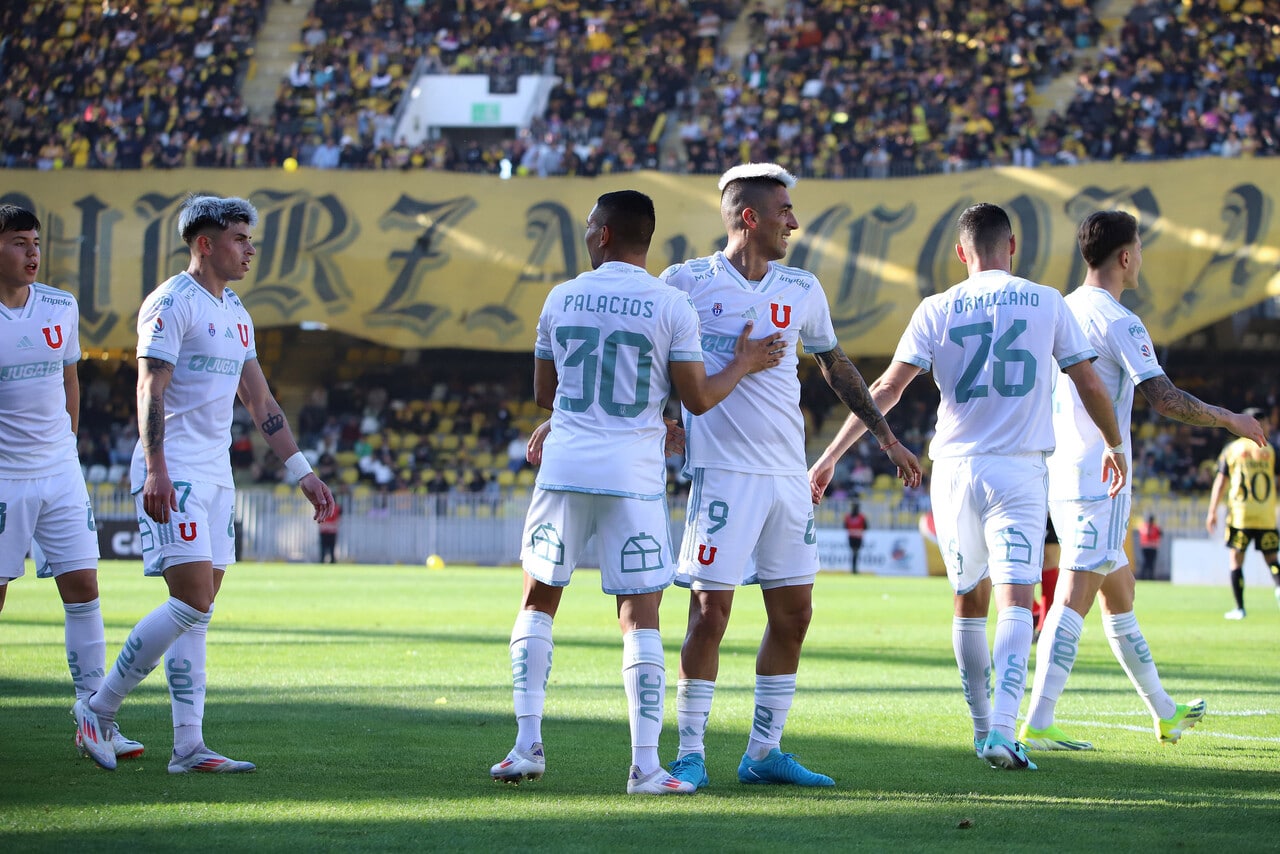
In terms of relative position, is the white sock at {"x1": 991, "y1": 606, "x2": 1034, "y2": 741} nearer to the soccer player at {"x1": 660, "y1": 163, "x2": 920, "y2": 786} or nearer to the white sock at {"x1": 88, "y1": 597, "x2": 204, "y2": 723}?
the soccer player at {"x1": 660, "y1": 163, "x2": 920, "y2": 786}

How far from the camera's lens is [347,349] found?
3716cm

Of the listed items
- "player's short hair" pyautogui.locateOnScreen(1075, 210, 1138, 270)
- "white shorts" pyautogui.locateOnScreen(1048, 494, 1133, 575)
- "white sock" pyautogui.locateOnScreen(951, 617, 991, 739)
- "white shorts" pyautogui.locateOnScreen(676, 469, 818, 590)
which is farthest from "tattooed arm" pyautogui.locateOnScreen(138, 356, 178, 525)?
"player's short hair" pyautogui.locateOnScreen(1075, 210, 1138, 270)

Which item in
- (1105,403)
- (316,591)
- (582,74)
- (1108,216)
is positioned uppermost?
(582,74)

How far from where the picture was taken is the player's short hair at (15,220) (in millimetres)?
6906

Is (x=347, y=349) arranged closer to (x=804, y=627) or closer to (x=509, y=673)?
(x=509, y=673)

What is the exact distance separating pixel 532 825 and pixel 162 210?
29084mm

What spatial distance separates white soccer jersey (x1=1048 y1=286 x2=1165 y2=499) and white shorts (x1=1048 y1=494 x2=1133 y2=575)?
6 cm

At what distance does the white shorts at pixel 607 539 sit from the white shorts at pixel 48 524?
2206 millimetres

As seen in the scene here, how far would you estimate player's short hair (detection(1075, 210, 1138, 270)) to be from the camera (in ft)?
24.9

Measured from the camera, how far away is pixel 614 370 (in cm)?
598

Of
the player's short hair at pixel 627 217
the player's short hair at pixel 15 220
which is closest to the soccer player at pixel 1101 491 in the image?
the player's short hair at pixel 627 217

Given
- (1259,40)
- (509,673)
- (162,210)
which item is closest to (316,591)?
(509,673)

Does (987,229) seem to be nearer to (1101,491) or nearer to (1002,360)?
(1002,360)

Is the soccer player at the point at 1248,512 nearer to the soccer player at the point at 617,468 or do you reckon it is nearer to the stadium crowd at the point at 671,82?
the soccer player at the point at 617,468
